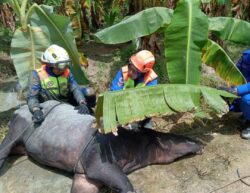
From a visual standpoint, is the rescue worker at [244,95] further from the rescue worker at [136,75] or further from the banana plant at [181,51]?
the rescue worker at [136,75]

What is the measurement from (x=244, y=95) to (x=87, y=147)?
6.26ft

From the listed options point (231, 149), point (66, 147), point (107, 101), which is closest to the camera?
point (107, 101)

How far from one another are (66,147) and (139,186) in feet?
2.80

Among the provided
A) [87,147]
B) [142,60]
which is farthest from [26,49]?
[87,147]

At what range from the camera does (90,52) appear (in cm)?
838

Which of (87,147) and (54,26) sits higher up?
(54,26)

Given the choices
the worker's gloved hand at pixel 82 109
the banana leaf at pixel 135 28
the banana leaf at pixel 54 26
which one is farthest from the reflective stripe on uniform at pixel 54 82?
the banana leaf at pixel 54 26

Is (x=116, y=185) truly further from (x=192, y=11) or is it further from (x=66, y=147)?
(x=192, y=11)

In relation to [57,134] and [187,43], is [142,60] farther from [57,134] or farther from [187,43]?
[57,134]

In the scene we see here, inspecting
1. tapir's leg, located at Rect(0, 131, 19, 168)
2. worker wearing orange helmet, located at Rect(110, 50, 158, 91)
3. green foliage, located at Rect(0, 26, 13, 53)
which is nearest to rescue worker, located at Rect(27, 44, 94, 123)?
tapir's leg, located at Rect(0, 131, 19, 168)

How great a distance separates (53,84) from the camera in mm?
5414

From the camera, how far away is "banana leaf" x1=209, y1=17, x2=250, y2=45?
543 centimetres

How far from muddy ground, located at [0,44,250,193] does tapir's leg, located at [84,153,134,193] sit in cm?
28

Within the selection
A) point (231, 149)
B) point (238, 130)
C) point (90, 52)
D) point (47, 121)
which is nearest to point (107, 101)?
point (47, 121)
